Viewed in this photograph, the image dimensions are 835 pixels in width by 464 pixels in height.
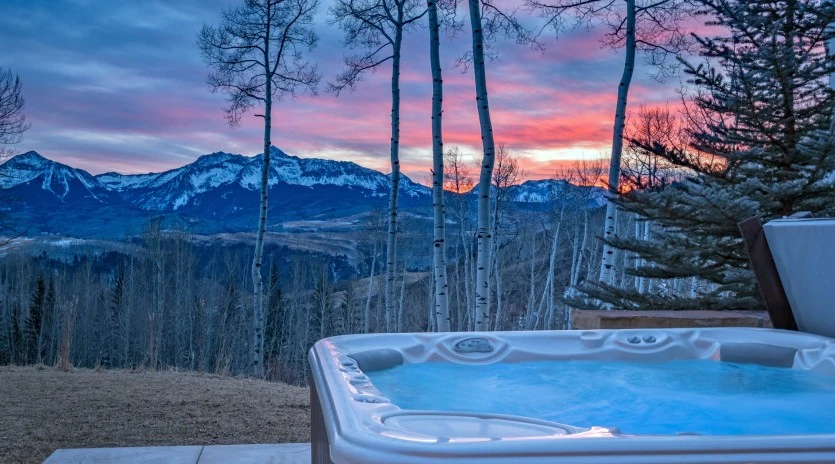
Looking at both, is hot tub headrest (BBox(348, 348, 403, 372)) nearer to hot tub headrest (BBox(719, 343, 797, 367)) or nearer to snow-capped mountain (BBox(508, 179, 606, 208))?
hot tub headrest (BBox(719, 343, 797, 367))

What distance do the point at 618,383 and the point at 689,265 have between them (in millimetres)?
3554

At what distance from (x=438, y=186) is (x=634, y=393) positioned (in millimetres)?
4769

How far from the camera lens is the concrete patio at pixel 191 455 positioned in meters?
3.03

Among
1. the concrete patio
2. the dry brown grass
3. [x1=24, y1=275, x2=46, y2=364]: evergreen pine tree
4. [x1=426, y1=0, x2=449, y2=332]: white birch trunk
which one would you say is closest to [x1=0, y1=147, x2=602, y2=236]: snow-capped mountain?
[x1=24, y1=275, x2=46, y2=364]: evergreen pine tree

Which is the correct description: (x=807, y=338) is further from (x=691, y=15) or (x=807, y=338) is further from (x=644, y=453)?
(x=691, y=15)

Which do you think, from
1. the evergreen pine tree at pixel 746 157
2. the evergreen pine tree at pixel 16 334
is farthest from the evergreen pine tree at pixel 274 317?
the evergreen pine tree at pixel 746 157

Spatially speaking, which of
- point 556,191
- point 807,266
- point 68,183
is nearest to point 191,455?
point 807,266

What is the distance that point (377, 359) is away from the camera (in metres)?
2.59

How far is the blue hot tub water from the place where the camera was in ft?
7.84

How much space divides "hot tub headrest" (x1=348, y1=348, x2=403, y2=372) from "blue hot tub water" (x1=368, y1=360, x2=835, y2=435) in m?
0.03

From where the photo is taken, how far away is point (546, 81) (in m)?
10.1

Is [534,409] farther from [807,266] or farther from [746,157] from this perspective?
[746,157]

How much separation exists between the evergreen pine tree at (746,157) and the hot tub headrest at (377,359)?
10.1ft

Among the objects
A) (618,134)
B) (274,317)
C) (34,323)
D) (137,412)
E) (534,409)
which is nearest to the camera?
(534,409)
